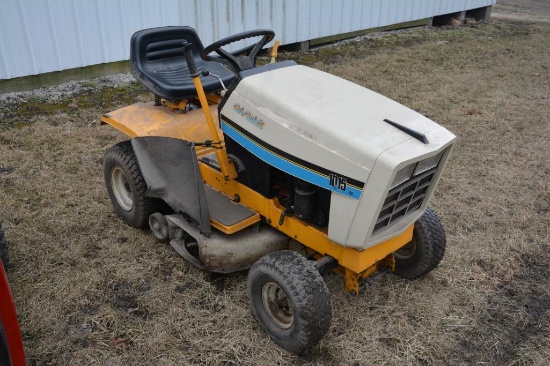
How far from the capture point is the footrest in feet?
8.69

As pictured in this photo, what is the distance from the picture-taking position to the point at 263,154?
8.14ft

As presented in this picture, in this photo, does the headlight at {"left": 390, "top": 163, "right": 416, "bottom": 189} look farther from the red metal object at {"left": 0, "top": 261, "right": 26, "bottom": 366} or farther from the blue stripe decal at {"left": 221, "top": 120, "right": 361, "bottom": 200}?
the red metal object at {"left": 0, "top": 261, "right": 26, "bottom": 366}

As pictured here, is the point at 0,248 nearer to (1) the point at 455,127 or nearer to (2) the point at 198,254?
(2) the point at 198,254

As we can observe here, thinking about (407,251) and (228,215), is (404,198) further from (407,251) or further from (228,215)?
(228,215)

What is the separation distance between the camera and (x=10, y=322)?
190 centimetres

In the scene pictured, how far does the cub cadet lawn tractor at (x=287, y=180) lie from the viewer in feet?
7.24

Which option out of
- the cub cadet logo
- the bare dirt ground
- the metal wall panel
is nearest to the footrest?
the bare dirt ground

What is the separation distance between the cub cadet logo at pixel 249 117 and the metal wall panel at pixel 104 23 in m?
3.87

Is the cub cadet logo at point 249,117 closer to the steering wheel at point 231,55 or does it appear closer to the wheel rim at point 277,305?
the steering wheel at point 231,55

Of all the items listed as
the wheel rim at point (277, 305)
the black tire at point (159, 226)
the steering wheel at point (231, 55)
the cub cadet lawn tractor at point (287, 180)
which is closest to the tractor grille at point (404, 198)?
the cub cadet lawn tractor at point (287, 180)

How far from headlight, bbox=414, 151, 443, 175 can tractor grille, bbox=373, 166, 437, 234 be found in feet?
0.08

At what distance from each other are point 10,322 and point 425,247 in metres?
2.04

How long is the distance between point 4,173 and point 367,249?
3098 millimetres

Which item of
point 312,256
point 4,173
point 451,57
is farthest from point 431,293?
point 451,57
